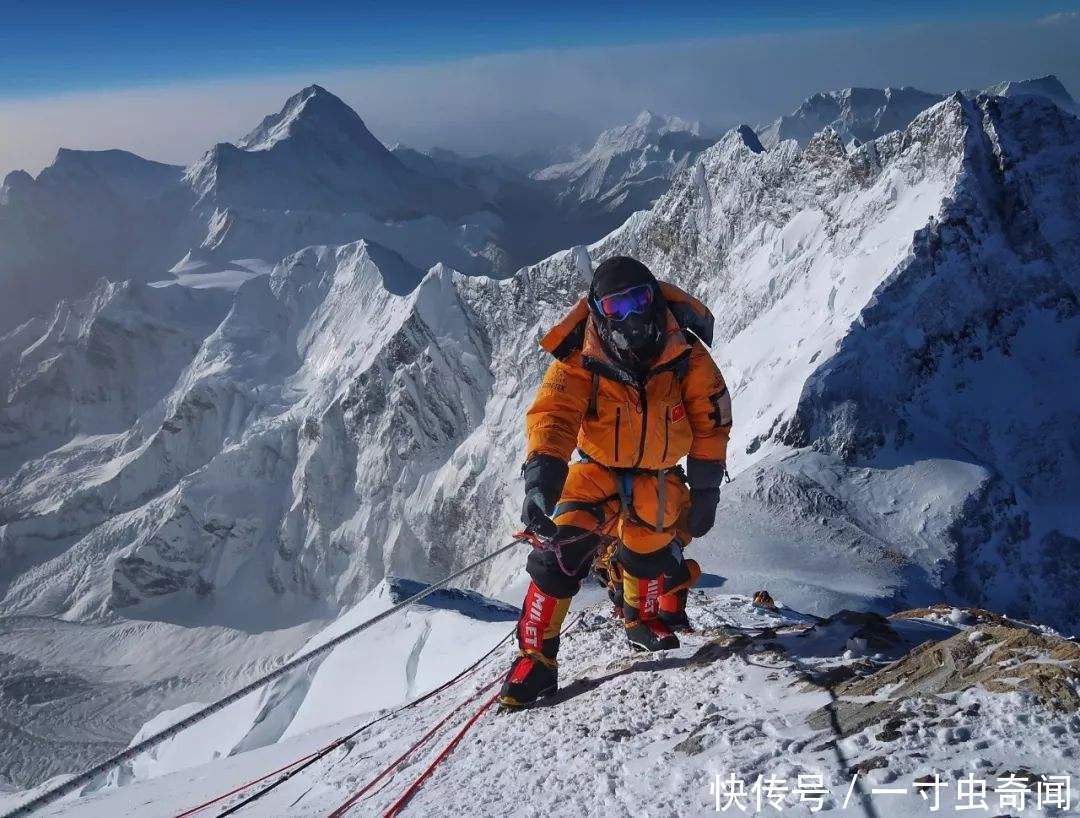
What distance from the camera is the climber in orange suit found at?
6.15 meters

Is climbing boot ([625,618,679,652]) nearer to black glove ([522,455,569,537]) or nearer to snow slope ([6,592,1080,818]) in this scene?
snow slope ([6,592,1080,818])

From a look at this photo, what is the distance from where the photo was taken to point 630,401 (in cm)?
636

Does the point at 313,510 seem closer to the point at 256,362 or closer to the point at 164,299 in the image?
the point at 256,362

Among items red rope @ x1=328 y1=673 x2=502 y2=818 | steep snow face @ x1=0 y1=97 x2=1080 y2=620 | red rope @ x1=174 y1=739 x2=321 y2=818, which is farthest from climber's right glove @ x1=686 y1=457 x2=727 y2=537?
steep snow face @ x1=0 y1=97 x2=1080 y2=620

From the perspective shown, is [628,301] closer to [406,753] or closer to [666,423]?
[666,423]

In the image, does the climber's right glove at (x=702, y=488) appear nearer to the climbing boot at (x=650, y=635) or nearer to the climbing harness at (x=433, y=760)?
the climbing boot at (x=650, y=635)

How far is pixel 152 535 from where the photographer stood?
10294 centimetres

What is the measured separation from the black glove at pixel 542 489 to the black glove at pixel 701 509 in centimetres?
137

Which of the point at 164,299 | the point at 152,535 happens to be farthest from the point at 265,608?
the point at 164,299

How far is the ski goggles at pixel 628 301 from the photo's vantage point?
607 cm

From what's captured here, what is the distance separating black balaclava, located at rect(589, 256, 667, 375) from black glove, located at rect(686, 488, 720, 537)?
1.30 m

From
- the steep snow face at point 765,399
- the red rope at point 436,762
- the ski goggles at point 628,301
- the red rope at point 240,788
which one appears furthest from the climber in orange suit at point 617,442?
the steep snow face at point 765,399

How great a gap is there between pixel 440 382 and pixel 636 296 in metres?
80.1

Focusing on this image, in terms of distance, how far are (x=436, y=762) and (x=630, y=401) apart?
3340mm
